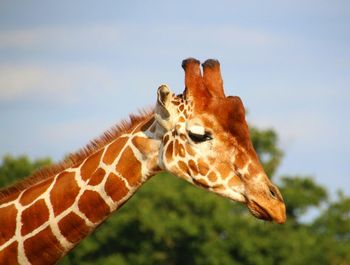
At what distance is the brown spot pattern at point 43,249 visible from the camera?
1014 centimetres

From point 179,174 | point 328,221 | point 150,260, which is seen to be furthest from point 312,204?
point 179,174

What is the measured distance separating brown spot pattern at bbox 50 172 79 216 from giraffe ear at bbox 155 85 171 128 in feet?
3.52

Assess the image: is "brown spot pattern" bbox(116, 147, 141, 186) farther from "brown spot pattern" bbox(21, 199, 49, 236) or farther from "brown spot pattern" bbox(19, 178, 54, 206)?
"brown spot pattern" bbox(21, 199, 49, 236)

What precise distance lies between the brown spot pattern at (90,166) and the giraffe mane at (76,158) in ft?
0.30

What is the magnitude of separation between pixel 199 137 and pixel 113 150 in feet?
3.03

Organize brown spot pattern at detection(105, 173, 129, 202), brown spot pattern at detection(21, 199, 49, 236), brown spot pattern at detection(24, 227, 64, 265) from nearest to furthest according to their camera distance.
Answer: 1. brown spot pattern at detection(24, 227, 64, 265)
2. brown spot pattern at detection(21, 199, 49, 236)
3. brown spot pattern at detection(105, 173, 129, 202)

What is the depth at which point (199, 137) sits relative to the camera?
1043cm

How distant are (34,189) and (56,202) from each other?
0.32m

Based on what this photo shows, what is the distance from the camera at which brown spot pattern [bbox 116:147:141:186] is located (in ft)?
34.2

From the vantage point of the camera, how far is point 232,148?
10.3m

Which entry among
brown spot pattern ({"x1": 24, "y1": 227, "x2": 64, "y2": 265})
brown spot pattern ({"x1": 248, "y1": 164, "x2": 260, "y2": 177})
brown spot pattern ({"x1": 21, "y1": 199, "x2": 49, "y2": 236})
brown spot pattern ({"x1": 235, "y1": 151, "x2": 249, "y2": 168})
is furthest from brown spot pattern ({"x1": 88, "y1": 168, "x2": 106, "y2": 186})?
brown spot pattern ({"x1": 248, "y1": 164, "x2": 260, "y2": 177})

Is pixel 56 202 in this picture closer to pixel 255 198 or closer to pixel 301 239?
pixel 255 198

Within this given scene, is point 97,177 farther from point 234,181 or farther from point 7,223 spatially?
point 234,181

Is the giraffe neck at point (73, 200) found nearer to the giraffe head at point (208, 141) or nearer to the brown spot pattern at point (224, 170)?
the giraffe head at point (208, 141)
